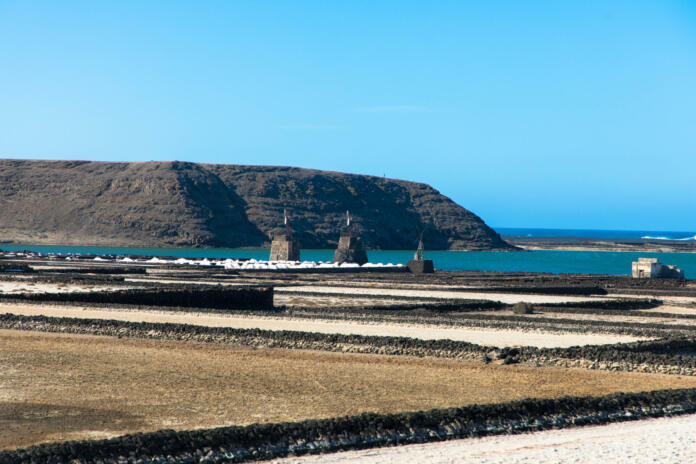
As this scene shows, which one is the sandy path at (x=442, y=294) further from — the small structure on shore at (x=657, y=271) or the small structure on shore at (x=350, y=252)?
the small structure on shore at (x=350, y=252)

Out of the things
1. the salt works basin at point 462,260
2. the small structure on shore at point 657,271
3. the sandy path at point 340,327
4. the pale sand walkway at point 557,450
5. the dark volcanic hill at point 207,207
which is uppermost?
the dark volcanic hill at point 207,207

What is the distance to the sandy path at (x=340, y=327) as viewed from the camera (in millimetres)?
16406

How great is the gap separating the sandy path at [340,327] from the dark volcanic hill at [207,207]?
290ft

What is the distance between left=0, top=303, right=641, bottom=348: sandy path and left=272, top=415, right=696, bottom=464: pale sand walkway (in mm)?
6440

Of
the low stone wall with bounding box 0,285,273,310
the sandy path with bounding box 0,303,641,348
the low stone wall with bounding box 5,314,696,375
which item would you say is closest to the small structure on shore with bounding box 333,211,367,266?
the low stone wall with bounding box 0,285,273,310

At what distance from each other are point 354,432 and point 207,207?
361 ft

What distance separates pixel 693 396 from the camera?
10.5 m

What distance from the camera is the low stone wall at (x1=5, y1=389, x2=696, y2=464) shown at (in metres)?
7.42

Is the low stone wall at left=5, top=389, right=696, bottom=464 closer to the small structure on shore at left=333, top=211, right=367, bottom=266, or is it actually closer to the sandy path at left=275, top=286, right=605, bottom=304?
the sandy path at left=275, top=286, right=605, bottom=304

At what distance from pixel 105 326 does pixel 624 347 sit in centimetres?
910

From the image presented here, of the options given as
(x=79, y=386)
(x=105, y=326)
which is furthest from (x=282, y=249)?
(x=79, y=386)

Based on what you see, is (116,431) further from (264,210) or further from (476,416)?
(264,210)

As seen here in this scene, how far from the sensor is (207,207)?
117 m

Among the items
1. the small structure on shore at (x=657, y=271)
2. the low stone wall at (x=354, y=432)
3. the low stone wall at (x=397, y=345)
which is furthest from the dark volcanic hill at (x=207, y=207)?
the low stone wall at (x=354, y=432)
